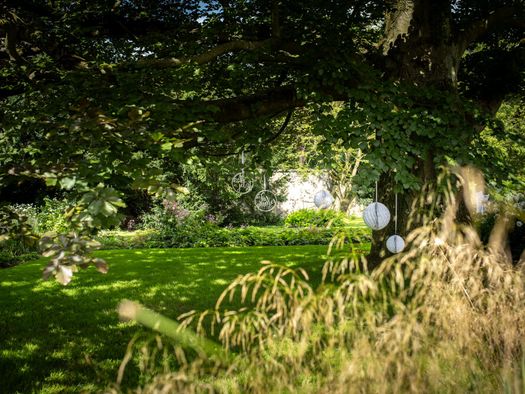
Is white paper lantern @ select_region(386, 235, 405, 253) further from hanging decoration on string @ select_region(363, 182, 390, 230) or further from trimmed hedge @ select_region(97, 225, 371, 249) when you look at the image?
trimmed hedge @ select_region(97, 225, 371, 249)

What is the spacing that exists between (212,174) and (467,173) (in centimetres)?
1340

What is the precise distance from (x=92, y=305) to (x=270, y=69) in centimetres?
406

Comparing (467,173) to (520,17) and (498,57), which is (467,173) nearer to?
(520,17)

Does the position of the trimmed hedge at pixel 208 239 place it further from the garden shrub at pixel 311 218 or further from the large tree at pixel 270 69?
the large tree at pixel 270 69

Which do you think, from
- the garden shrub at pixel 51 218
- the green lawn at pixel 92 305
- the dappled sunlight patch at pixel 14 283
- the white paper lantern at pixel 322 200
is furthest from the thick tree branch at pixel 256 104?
the garden shrub at pixel 51 218

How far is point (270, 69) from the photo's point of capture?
6.93 meters

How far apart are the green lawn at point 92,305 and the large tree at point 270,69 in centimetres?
178

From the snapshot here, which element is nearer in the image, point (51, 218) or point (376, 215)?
point (376, 215)

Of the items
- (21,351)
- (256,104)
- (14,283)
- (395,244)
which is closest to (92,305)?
(21,351)

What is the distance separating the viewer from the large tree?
4797mm

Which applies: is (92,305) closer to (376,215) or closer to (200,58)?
(200,58)

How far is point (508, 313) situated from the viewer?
244cm

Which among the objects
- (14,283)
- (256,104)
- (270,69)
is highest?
(270,69)

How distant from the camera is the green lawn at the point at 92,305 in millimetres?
3875
